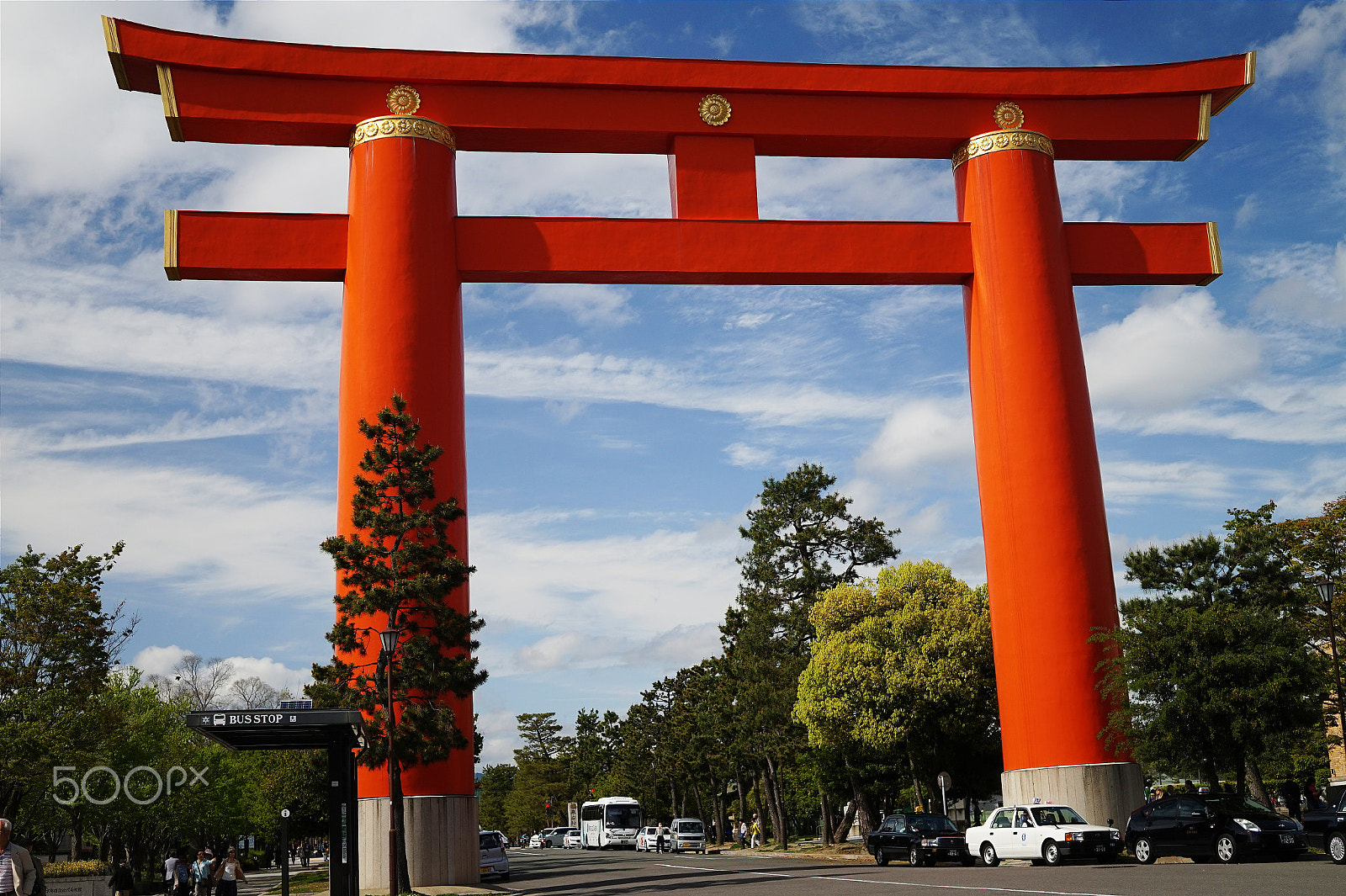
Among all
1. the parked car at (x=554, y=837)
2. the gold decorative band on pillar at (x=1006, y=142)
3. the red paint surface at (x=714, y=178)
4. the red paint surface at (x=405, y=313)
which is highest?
the gold decorative band on pillar at (x=1006, y=142)

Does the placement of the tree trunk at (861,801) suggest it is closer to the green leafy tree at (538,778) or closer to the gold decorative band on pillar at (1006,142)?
the gold decorative band on pillar at (1006,142)

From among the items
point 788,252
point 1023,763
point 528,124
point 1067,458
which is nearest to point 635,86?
point 528,124

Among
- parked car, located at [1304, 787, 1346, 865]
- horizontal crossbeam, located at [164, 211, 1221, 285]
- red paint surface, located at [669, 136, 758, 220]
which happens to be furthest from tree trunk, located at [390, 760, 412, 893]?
parked car, located at [1304, 787, 1346, 865]

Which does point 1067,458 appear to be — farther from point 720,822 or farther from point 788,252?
point 720,822

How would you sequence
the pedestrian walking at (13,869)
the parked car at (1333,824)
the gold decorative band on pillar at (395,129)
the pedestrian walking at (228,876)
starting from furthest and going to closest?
the gold decorative band on pillar at (395,129), the pedestrian walking at (228,876), the parked car at (1333,824), the pedestrian walking at (13,869)

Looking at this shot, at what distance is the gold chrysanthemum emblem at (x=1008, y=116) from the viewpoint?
111 feet

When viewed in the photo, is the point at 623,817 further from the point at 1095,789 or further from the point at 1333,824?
the point at 1333,824

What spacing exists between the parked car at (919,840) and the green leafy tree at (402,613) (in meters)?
14.0

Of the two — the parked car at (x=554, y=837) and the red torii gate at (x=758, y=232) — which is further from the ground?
the red torii gate at (x=758, y=232)

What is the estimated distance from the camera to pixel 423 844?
27688 millimetres

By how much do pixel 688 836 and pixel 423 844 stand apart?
129 feet

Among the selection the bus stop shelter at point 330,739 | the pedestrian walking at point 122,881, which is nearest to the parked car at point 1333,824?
the bus stop shelter at point 330,739

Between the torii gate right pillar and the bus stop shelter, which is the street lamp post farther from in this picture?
the torii gate right pillar

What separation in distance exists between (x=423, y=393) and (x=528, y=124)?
7.62 m
